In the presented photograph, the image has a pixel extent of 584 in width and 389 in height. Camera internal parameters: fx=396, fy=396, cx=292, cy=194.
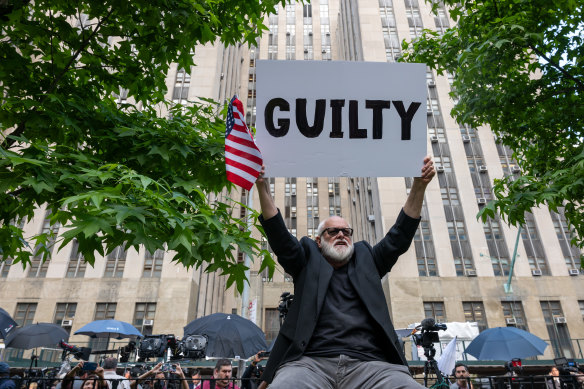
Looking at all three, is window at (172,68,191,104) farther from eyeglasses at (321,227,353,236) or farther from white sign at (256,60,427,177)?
eyeglasses at (321,227,353,236)

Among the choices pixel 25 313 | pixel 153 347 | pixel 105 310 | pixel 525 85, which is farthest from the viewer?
pixel 105 310

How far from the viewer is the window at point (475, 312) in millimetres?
31734

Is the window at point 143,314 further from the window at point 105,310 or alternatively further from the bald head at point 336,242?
the bald head at point 336,242

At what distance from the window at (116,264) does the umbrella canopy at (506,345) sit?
92.2 feet

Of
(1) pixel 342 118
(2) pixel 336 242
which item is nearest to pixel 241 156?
(1) pixel 342 118

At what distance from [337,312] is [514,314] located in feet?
116

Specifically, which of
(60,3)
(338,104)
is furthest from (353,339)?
(60,3)

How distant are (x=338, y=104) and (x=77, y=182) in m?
3.01

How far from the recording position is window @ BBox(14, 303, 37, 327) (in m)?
31.1

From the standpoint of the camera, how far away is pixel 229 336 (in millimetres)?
10609

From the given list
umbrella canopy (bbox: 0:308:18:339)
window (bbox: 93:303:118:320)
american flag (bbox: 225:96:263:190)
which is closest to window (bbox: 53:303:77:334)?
window (bbox: 93:303:118:320)

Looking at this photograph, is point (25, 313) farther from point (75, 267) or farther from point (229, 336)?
point (229, 336)

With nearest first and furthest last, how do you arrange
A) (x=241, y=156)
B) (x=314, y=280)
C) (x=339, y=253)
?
1. (x=314, y=280)
2. (x=339, y=253)
3. (x=241, y=156)

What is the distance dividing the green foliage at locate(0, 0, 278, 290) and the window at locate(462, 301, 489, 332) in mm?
31964
